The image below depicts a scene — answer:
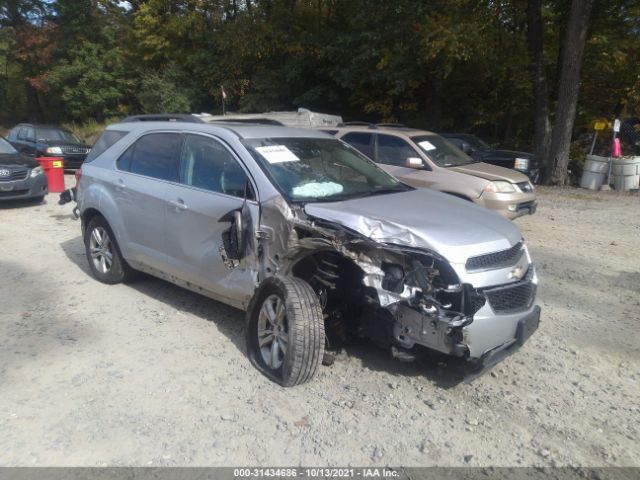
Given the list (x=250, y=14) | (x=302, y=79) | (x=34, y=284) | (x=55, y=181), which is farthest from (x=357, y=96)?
(x=34, y=284)

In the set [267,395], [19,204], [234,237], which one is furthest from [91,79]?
[267,395]

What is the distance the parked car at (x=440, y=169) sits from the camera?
28.3 ft

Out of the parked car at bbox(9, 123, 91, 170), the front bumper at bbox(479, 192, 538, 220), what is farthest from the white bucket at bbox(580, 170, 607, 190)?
the parked car at bbox(9, 123, 91, 170)

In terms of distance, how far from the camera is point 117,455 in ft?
10.8

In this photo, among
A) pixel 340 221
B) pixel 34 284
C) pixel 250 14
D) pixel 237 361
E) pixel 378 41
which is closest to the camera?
pixel 340 221

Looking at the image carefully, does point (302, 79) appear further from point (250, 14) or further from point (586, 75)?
point (586, 75)

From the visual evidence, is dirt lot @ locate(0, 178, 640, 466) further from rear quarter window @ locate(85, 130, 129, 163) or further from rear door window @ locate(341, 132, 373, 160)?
rear door window @ locate(341, 132, 373, 160)

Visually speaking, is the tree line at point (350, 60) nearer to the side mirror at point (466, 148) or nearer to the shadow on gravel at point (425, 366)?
the side mirror at point (466, 148)

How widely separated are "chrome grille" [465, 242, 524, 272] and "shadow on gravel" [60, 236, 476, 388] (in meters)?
0.82

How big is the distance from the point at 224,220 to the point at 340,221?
A: 3.57ft

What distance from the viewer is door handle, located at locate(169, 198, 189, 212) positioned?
5.00m

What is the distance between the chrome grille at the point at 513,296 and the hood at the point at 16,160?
10775 mm

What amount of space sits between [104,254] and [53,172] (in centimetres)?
838

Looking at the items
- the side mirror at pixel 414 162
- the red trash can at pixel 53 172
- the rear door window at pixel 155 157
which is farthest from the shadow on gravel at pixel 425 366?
the red trash can at pixel 53 172
